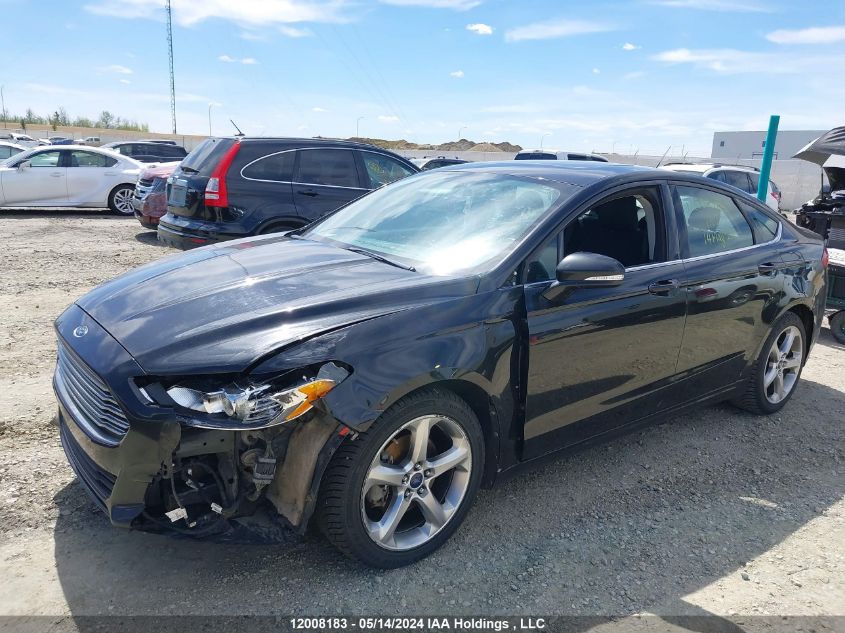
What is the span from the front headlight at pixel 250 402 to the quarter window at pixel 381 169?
6.61 m

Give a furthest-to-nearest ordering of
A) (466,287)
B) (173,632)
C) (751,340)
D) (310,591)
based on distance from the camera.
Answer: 1. (751,340)
2. (466,287)
3. (310,591)
4. (173,632)

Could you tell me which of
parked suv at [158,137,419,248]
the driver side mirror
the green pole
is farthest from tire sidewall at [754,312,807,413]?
the green pole

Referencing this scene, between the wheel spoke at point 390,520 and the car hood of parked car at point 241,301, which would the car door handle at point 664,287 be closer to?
the car hood of parked car at point 241,301

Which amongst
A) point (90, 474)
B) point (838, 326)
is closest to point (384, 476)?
point (90, 474)

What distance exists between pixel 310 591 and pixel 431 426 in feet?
2.72

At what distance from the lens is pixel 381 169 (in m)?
8.93

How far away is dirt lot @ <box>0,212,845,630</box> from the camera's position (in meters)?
2.65

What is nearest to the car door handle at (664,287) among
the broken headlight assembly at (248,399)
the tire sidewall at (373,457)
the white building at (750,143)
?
the tire sidewall at (373,457)

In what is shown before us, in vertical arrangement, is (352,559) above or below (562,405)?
below

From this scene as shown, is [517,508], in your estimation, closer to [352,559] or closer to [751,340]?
[352,559]

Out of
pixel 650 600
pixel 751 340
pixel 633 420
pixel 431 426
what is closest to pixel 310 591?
pixel 431 426

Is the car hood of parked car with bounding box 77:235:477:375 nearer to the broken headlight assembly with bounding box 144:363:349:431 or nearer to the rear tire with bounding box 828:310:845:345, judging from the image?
the broken headlight assembly with bounding box 144:363:349:431

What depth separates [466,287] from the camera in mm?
2914

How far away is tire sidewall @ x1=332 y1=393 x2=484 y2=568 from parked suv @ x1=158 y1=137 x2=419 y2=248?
470 centimetres
